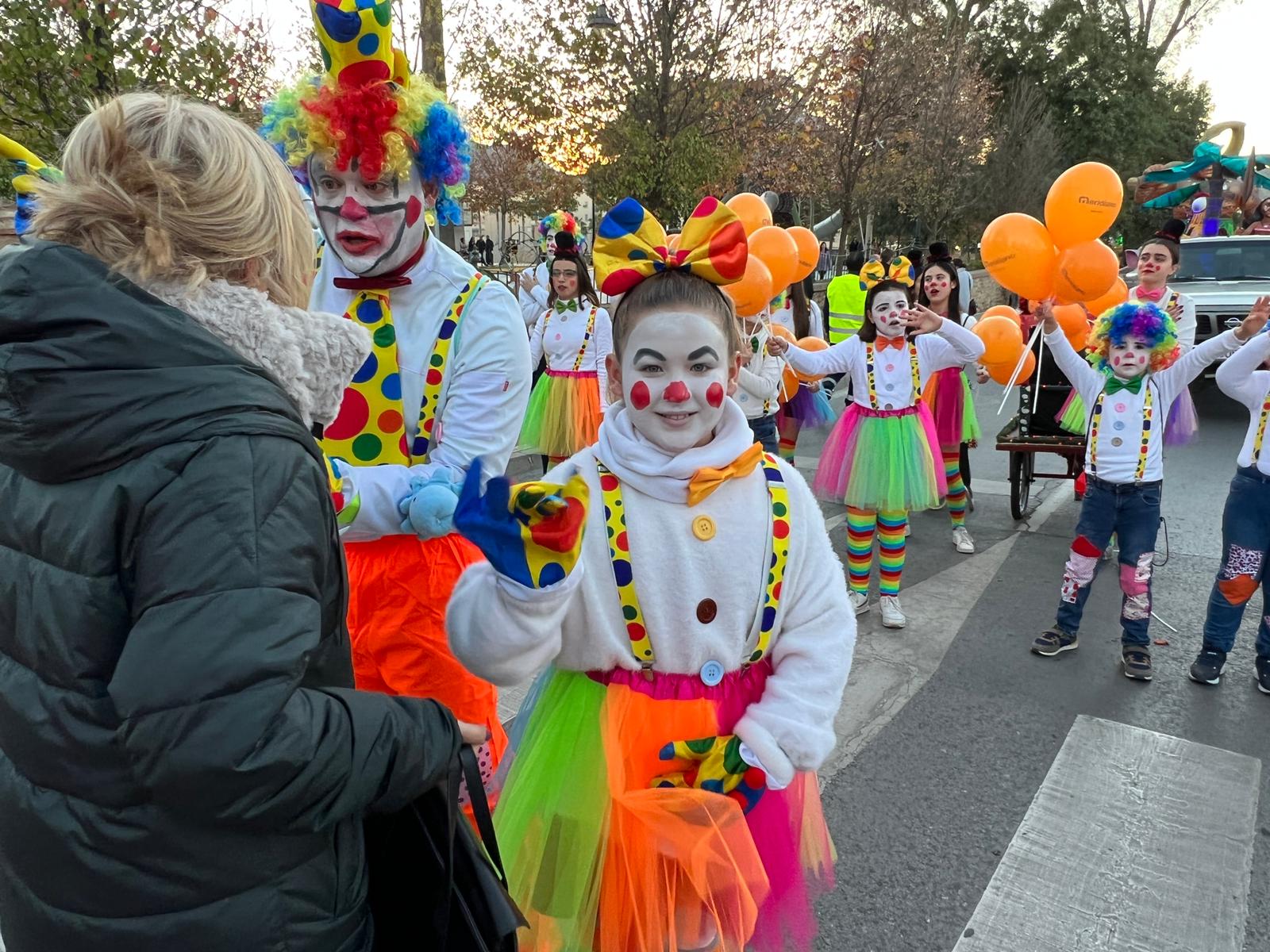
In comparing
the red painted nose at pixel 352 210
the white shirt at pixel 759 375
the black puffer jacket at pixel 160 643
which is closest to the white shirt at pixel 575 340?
the white shirt at pixel 759 375

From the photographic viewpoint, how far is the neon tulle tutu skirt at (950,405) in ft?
21.7

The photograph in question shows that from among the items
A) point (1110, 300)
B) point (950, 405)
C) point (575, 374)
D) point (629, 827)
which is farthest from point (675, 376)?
point (575, 374)

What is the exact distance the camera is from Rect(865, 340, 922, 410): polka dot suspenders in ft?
16.8

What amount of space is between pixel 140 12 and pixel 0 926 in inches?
173

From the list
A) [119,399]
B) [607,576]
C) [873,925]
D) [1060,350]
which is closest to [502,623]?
[607,576]

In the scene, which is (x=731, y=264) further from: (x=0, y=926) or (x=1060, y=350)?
(x=1060, y=350)

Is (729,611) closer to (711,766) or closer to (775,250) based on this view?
(711,766)

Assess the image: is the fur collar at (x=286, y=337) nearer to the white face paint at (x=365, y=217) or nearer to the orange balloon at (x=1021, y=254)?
the white face paint at (x=365, y=217)

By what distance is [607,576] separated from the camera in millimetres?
1823

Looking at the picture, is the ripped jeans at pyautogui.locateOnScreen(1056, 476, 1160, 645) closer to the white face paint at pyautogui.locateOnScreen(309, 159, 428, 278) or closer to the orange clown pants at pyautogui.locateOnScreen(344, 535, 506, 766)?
the orange clown pants at pyautogui.locateOnScreen(344, 535, 506, 766)

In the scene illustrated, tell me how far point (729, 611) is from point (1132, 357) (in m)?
3.35

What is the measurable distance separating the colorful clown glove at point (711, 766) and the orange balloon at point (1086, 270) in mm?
3811

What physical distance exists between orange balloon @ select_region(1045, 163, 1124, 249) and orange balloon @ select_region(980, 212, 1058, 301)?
10 cm

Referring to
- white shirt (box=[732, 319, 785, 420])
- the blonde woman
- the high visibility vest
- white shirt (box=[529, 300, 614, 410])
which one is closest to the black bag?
the blonde woman
